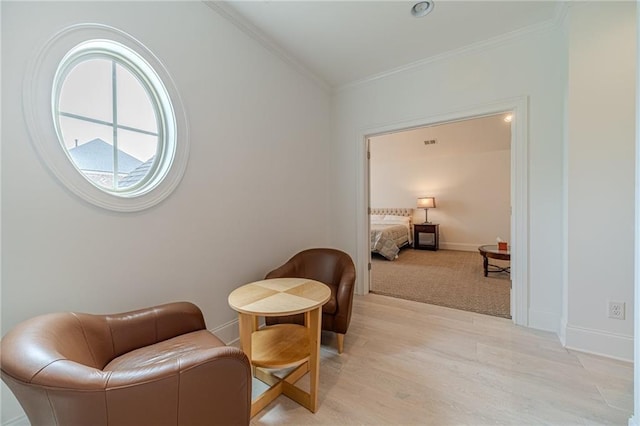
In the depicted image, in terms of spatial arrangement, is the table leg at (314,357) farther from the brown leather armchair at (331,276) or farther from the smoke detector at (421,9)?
the smoke detector at (421,9)

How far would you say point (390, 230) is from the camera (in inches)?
218

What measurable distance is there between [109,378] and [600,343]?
296 cm

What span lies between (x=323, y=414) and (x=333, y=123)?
310 cm

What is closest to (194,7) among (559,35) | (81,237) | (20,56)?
(20,56)

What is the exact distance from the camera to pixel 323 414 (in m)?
1.39

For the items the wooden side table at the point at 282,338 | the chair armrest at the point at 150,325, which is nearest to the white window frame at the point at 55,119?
the chair armrest at the point at 150,325

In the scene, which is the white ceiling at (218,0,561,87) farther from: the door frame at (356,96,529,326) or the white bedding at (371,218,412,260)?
the white bedding at (371,218,412,260)

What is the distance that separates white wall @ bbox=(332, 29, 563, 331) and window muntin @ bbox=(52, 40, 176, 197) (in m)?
2.34

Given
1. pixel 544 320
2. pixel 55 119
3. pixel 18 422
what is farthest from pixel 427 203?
pixel 18 422

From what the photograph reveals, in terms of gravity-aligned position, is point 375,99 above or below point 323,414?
above

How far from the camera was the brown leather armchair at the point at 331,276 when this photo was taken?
6.45 ft

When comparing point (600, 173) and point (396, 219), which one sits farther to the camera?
point (396, 219)

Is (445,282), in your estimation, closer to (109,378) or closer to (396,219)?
(396,219)

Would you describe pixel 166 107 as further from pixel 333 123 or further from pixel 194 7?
pixel 333 123
